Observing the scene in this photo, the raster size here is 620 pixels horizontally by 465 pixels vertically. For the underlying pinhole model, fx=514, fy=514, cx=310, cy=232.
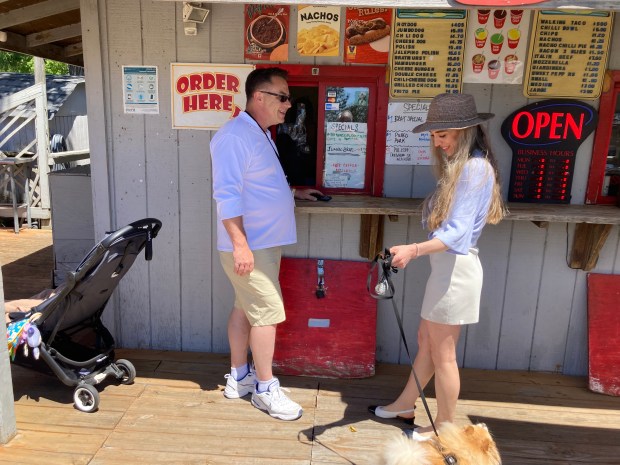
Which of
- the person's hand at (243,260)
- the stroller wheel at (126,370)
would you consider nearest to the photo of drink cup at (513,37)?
the person's hand at (243,260)

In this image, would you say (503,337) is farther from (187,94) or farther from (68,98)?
(68,98)

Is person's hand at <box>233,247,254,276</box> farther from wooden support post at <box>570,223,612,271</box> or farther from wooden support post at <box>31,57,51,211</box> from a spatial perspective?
wooden support post at <box>31,57,51,211</box>

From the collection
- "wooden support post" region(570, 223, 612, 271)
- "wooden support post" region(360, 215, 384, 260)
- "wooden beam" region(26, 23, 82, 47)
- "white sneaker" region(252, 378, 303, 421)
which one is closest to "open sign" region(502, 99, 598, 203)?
"wooden support post" region(570, 223, 612, 271)

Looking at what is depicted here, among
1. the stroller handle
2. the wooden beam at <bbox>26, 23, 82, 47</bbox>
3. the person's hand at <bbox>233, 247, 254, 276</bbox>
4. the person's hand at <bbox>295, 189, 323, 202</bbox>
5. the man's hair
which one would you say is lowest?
the person's hand at <bbox>233, 247, 254, 276</bbox>

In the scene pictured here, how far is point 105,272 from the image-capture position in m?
3.04

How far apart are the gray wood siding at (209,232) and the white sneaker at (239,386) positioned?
23.1 inches

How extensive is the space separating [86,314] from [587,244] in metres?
3.35

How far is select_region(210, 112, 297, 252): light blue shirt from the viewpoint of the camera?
280cm

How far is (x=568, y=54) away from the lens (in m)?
3.31

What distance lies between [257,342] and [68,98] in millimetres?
10827

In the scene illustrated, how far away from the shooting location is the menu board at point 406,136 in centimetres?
344

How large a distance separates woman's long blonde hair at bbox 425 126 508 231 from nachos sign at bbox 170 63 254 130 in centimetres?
158

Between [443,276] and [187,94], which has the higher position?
[187,94]

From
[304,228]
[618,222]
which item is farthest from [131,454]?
[618,222]
